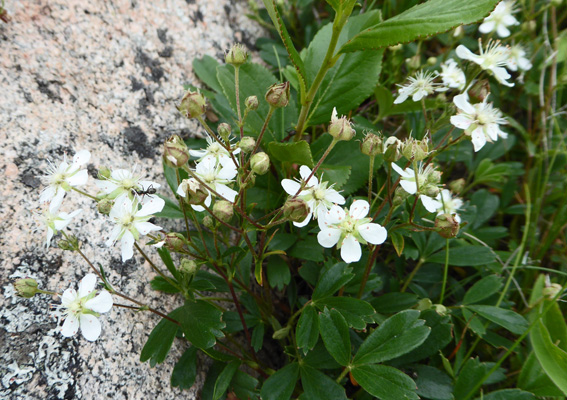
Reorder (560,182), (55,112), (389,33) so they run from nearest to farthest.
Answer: (389,33), (55,112), (560,182)

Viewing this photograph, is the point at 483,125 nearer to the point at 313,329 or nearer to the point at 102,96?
the point at 313,329

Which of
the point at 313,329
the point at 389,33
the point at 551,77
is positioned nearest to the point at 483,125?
the point at 389,33

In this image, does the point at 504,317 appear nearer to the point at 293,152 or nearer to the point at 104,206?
the point at 293,152

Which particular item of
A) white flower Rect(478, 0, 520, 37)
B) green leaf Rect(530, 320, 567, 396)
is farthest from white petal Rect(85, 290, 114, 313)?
white flower Rect(478, 0, 520, 37)

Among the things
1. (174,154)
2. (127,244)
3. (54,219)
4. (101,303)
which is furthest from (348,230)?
(54,219)

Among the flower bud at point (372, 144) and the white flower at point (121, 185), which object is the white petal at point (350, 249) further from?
the white flower at point (121, 185)

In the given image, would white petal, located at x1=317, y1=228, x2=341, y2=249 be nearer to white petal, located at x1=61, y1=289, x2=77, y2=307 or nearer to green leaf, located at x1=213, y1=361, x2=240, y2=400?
green leaf, located at x1=213, y1=361, x2=240, y2=400
